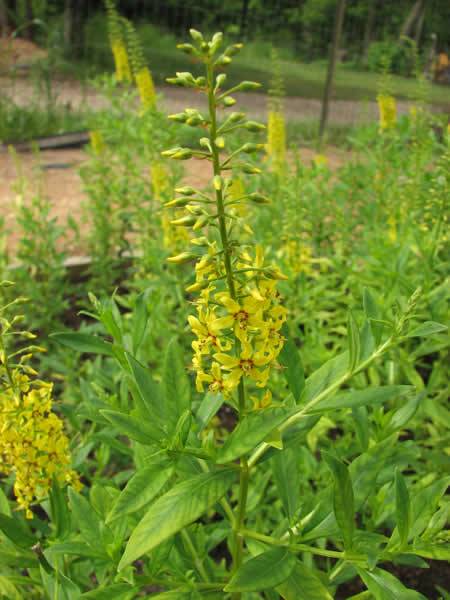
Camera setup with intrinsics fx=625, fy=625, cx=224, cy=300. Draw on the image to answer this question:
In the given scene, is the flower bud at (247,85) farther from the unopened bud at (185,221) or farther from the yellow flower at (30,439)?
the yellow flower at (30,439)

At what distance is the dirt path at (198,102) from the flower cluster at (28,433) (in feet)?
40.0

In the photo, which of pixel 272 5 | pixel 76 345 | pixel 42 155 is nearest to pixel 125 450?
pixel 76 345

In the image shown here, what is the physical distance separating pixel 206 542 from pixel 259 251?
4.03 ft

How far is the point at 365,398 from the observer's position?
53.1 inches

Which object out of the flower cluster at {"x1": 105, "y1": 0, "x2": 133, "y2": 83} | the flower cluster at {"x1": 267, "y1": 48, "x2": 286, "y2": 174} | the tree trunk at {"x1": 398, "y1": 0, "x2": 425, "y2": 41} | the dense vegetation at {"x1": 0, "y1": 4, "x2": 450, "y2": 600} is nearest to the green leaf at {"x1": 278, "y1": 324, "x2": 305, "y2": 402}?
the dense vegetation at {"x1": 0, "y1": 4, "x2": 450, "y2": 600}

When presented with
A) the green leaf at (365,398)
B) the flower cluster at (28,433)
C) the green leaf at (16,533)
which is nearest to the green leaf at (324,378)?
the green leaf at (365,398)

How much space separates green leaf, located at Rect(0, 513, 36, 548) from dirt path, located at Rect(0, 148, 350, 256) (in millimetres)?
3842

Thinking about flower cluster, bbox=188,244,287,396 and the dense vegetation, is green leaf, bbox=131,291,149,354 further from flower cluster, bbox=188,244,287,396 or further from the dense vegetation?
flower cluster, bbox=188,244,287,396

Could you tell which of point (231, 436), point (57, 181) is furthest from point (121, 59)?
point (231, 436)

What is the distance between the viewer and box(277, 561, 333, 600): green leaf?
140 centimetres

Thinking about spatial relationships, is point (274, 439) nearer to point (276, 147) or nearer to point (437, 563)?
point (437, 563)

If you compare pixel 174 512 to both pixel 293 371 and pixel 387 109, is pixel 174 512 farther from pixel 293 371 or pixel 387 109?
pixel 387 109

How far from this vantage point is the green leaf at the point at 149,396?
1.42 m

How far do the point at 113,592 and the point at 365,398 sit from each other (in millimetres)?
747
